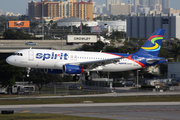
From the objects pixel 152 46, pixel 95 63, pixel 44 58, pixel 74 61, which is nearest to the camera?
pixel 44 58

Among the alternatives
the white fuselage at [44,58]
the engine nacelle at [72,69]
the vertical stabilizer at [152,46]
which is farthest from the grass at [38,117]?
the vertical stabilizer at [152,46]

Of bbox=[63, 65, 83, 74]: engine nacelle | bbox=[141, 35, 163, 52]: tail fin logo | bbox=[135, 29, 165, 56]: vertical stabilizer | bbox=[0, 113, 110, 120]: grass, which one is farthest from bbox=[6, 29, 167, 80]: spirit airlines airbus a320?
bbox=[0, 113, 110, 120]: grass

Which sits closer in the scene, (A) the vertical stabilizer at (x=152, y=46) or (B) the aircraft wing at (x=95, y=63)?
(B) the aircraft wing at (x=95, y=63)

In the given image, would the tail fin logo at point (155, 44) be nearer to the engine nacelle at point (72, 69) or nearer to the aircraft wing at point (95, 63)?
the aircraft wing at point (95, 63)

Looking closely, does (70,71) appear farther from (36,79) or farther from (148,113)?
(36,79)

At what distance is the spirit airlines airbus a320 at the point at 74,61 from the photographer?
221 ft

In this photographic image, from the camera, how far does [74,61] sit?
6988cm

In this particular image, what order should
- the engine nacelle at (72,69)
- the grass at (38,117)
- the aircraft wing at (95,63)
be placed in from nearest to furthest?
the grass at (38,117) → the engine nacelle at (72,69) → the aircraft wing at (95,63)

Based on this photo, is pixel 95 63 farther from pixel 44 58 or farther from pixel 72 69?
pixel 44 58

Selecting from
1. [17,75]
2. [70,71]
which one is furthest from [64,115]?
[17,75]

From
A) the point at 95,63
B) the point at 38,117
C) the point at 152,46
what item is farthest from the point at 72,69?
the point at 152,46

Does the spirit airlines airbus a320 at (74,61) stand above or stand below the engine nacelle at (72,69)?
above

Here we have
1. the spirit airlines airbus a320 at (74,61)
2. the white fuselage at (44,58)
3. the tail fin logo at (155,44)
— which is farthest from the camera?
the tail fin logo at (155,44)

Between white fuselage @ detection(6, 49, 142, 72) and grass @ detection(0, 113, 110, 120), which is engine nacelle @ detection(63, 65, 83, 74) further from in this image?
grass @ detection(0, 113, 110, 120)
